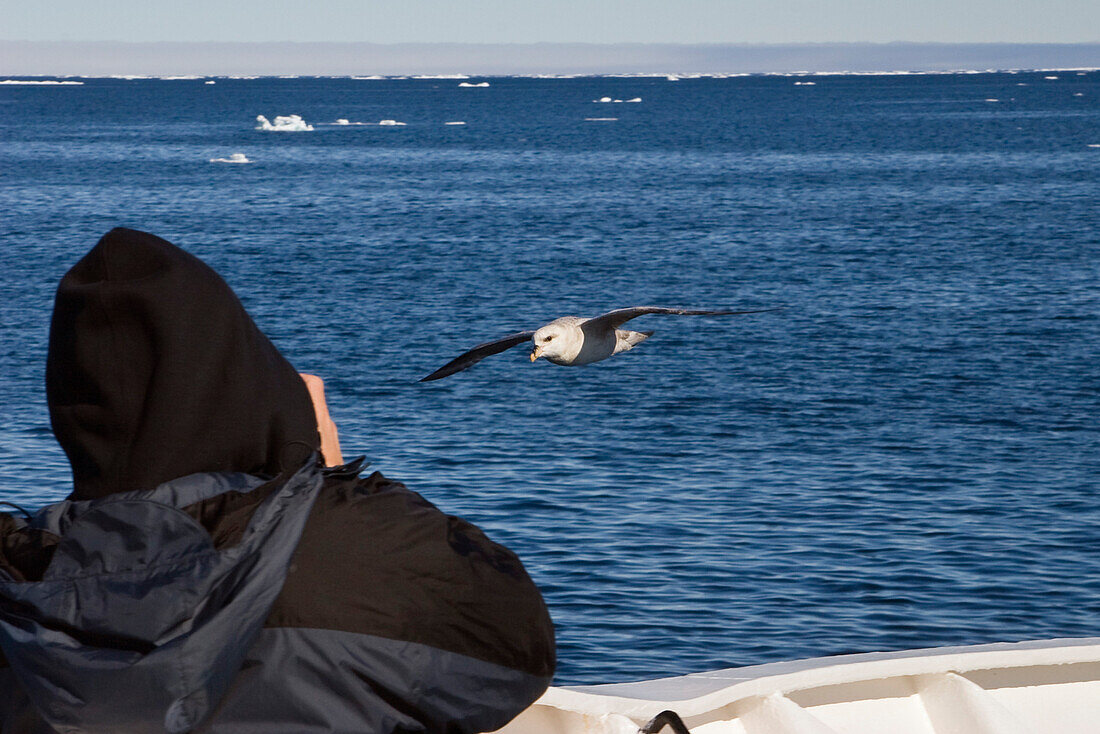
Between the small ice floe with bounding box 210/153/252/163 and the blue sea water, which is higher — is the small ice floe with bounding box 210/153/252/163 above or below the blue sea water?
above

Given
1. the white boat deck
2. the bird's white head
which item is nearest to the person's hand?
the white boat deck

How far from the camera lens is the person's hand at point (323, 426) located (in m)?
2.19

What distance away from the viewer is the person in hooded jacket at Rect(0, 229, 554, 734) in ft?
6.27

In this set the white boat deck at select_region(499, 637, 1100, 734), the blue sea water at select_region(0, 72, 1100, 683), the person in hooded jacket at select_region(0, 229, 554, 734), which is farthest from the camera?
the blue sea water at select_region(0, 72, 1100, 683)

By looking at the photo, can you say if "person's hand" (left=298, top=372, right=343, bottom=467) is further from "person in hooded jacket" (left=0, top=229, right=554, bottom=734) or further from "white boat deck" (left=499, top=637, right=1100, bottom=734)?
"white boat deck" (left=499, top=637, right=1100, bottom=734)

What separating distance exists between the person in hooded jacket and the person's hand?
74 mm

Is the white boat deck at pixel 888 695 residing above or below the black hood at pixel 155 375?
below

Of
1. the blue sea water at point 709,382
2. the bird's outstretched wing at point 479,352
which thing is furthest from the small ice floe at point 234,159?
the bird's outstretched wing at point 479,352

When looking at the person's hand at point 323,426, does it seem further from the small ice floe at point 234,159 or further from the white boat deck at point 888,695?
the small ice floe at point 234,159

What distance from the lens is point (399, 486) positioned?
6.89 feet

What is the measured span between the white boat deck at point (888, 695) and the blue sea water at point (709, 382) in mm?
8400

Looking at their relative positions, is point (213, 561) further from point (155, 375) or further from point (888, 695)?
point (888, 695)

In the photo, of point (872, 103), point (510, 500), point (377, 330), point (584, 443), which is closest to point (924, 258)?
point (377, 330)

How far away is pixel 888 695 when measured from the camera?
5.62 meters
